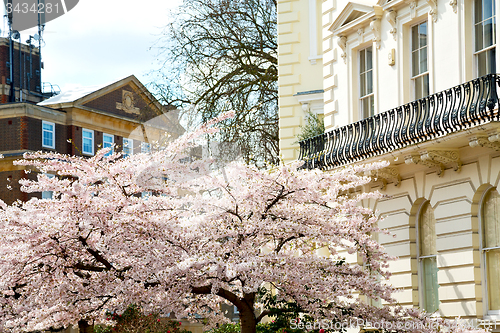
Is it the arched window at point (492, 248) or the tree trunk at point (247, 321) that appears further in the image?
the arched window at point (492, 248)

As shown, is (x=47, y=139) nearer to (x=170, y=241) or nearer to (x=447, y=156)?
(x=447, y=156)

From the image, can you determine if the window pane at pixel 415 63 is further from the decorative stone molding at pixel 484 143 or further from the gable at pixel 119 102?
the gable at pixel 119 102

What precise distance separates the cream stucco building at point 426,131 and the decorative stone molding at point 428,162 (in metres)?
0.04

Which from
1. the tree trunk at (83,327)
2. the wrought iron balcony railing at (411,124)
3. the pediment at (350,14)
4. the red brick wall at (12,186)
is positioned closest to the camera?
the wrought iron balcony railing at (411,124)

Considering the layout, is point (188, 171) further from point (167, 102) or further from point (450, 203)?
point (167, 102)

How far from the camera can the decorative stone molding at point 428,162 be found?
17562 millimetres

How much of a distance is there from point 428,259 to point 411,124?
11.9 ft

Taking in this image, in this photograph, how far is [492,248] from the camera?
16.1 m

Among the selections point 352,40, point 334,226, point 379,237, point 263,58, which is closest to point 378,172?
point 379,237

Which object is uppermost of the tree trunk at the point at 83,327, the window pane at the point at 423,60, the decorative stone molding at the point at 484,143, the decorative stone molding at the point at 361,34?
the decorative stone molding at the point at 361,34

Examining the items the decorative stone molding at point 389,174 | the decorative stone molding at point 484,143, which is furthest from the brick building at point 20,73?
the decorative stone molding at point 484,143

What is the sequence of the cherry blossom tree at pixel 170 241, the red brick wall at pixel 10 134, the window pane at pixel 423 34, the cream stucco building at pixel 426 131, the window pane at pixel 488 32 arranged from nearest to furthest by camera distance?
1. the cherry blossom tree at pixel 170 241
2. the cream stucco building at pixel 426 131
3. the window pane at pixel 488 32
4. the window pane at pixel 423 34
5. the red brick wall at pixel 10 134

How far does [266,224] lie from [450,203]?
21.4 ft

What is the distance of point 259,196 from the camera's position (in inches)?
503
